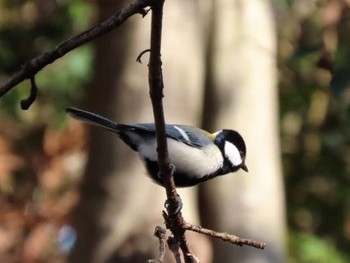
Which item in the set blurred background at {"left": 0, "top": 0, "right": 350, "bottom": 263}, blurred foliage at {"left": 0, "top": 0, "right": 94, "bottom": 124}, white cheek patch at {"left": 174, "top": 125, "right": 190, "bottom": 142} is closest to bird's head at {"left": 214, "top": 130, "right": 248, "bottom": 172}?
white cheek patch at {"left": 174, "top": 125, "right": 190, "bottom": 142}

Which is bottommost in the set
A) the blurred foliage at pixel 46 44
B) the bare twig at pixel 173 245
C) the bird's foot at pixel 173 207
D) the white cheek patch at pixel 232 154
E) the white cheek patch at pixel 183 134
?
the bare twig at pixel 173 245

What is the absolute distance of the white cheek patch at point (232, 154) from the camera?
6.04 feet

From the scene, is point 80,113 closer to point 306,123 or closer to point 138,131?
point 138,131

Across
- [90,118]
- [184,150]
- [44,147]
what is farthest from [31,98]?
[44,147]

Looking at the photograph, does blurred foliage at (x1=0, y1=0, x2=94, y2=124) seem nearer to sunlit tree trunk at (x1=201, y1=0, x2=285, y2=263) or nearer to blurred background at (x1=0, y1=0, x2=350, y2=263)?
blurred background at (x1=0, y1=0, x2=350, y2=263)

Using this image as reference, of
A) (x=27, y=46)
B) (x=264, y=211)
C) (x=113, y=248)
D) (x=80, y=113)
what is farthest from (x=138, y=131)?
(x=27, y=46)

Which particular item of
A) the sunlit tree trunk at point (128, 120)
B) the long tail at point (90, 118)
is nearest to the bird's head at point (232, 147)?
the long tail at point (90, 118)

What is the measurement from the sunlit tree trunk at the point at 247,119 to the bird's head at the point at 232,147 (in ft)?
4.42

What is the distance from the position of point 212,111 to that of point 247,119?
13cm

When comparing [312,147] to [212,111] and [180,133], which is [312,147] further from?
[180,133]

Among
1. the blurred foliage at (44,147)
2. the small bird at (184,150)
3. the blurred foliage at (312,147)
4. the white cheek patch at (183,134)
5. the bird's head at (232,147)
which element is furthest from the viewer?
the blurred foliage at (312,147)

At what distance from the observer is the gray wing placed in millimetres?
1595

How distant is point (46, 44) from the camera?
14.3 ft

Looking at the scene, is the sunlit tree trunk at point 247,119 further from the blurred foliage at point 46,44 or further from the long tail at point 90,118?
the long tail at point 90,118
